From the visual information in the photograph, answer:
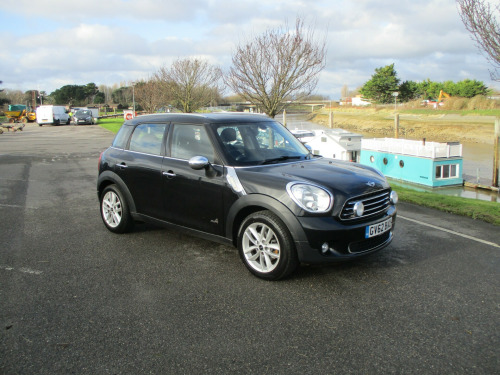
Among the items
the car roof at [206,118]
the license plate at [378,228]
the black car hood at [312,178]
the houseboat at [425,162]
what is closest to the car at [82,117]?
the houseboat at [425,162]

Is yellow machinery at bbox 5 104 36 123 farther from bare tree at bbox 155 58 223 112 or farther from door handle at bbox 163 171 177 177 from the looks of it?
door handle at bbox 163 171 177 177

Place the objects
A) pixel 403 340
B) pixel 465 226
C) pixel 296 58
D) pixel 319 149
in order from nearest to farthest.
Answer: pixel 403 340 → pixel 465 226 → pixel 296 58 → pixel 319 149

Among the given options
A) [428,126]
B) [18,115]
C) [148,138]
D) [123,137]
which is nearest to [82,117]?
[18,115]

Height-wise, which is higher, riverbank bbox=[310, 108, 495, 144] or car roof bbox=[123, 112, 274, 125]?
riverbank bbox=[310, 108, 495, 144]

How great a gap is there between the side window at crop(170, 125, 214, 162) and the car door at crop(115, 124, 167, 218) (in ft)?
0.79

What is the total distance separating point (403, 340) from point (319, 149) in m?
19.4

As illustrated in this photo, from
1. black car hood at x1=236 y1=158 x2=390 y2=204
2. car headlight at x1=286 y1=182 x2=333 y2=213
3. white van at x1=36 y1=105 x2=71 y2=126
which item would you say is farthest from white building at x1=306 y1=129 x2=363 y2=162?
white van at x1=36 y1=105 x2=71 y2=126

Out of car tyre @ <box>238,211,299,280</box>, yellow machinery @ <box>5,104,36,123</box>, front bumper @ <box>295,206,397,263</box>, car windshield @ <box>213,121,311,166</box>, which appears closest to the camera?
front bumper @ <box>295,206,397,263</box>

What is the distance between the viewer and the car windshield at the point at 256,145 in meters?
5.03

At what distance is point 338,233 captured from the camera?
423 centimetres

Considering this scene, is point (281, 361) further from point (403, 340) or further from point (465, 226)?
point (465, 226)

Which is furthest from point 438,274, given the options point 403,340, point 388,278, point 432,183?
point 432,183

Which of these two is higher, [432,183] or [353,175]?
[353,175]

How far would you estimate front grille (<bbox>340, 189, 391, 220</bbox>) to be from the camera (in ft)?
14.2
